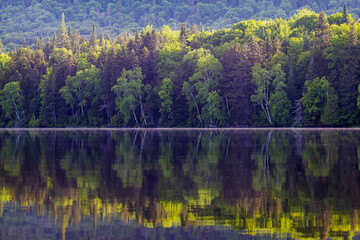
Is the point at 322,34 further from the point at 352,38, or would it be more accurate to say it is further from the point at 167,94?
the point at 167,94

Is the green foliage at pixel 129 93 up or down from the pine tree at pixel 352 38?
down

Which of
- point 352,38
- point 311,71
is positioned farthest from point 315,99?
point 352,38

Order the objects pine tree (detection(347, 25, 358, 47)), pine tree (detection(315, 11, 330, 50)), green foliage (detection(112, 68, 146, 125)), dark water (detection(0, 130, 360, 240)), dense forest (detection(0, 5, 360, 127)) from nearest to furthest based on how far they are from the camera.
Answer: dark water (detection(0, 130, 360, 240)) → pine tree (detection(347, 25, 358, 47)) → dense forest (detection(0, 5, 360, 127)) → pine tree (detection(315, 11, 330, 50)) → green foliage (detection(112, 68, 146, 125))

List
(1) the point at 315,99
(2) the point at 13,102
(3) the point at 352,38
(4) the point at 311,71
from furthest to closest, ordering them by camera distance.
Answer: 1. (2) the point at 13,102
2. (4) the point at 311,71
3. (3) the point at 352,38
4. (1) the point at 315,99

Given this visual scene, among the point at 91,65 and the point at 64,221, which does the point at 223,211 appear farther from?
the point at 91,65

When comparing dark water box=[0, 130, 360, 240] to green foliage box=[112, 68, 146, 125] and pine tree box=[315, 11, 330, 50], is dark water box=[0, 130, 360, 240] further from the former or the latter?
green foliage box=[112, 68, 146, 125]

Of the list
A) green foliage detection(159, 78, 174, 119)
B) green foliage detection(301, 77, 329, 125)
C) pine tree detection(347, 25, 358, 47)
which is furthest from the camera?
green foliage detection(159, 78, 174, 119)

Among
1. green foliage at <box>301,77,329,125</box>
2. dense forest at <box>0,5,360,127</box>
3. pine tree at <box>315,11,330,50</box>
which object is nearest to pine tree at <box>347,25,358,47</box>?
dense forest at <box>0,5,360,127</box>

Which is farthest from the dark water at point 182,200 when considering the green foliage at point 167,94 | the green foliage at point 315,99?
Answer: the green foliage at point 167,94

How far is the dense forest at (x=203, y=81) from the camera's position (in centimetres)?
8831

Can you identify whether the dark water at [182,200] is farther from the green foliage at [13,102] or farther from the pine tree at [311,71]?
the green foliage at [13,102]

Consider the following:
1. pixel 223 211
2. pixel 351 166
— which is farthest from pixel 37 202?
pixel 351 166

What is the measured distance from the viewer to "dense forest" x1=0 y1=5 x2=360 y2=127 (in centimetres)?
8831

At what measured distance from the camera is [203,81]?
106750 millimetres
